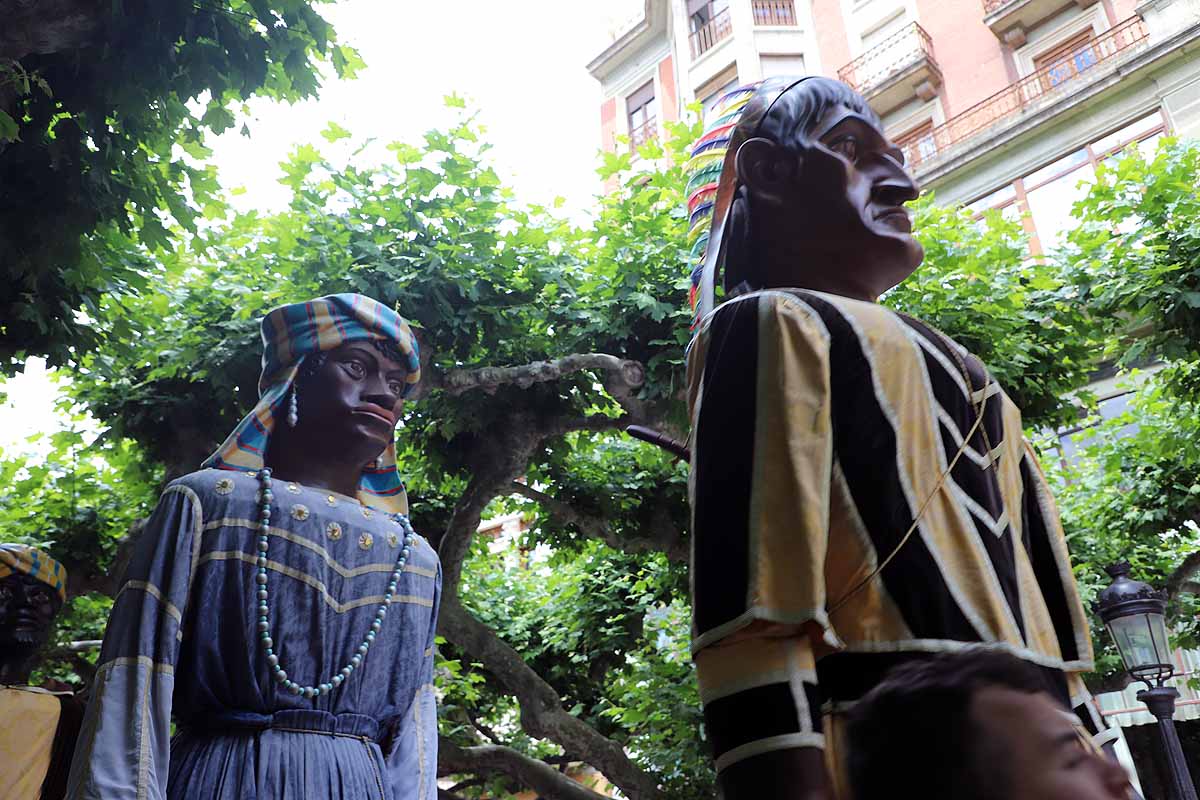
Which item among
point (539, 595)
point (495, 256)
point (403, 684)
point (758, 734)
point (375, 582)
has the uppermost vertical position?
point (495, 256)

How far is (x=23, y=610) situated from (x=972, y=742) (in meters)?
4.36

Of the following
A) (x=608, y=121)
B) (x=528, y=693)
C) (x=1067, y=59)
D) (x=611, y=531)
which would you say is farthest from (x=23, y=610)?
(x=608, y=121)

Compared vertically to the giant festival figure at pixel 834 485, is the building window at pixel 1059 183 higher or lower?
higher

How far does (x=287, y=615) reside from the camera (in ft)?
8.57

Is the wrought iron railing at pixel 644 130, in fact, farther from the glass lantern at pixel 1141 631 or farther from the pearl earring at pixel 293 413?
the pearl earring at pixel 293 413

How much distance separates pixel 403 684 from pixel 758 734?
5.96 ft

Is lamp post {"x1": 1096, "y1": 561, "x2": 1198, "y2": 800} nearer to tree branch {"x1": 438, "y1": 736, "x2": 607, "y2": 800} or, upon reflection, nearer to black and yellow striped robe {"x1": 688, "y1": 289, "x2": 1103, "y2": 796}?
tree branch {"x1": 438, "y1": 736, "x2": 607, "y2": 800}

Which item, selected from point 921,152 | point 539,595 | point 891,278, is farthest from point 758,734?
point 921,152

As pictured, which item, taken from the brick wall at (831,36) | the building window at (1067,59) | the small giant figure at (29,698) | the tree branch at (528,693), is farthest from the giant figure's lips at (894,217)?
the brick wall at (831,36)

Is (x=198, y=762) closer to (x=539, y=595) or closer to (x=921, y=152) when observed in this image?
(x=539, y=595)

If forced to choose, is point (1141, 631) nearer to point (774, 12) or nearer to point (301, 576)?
point (301, 576)

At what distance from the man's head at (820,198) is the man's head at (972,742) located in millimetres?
1038

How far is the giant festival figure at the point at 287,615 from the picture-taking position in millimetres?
2357

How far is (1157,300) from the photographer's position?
22.9 ft
